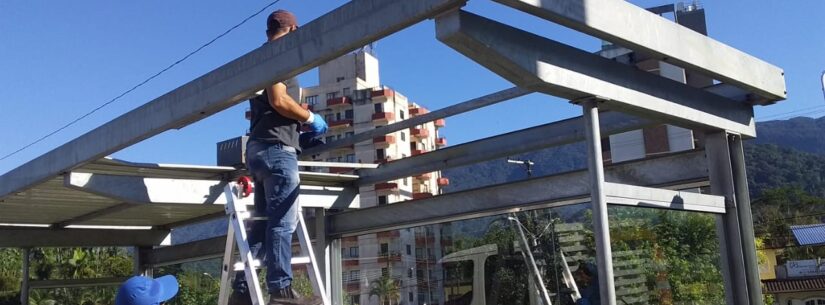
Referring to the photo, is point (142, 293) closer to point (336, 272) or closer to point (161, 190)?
point (161, 190)

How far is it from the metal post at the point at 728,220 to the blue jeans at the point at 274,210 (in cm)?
260

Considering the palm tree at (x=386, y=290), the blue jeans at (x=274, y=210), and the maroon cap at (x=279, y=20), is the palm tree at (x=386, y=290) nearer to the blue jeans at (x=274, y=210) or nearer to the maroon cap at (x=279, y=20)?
the blue jeans at (x=274, y=210)

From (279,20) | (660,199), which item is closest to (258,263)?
(279,20)

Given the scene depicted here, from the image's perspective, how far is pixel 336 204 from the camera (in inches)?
294

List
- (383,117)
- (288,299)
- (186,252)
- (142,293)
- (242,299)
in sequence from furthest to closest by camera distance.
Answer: (383,117)
(186,252)
(242,299)
(288,299)
(142,293)

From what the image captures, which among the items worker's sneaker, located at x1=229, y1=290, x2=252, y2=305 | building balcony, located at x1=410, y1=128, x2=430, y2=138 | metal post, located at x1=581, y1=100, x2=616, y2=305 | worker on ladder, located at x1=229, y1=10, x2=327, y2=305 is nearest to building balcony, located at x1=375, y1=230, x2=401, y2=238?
worker on ladder, located at x1=229, y1=10, x2=327, y2=305

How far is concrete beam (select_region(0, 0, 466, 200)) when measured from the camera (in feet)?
11.4

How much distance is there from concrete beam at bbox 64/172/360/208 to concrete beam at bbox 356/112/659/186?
23.1 inches

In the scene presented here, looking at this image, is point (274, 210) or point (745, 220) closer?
point (274, 210)

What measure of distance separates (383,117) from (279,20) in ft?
254

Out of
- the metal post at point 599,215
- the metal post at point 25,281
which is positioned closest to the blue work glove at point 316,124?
the metal post at point 599,215

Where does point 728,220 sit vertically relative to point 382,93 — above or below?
below

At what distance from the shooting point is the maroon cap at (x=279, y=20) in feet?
15.2

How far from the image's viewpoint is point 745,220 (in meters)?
4.71
